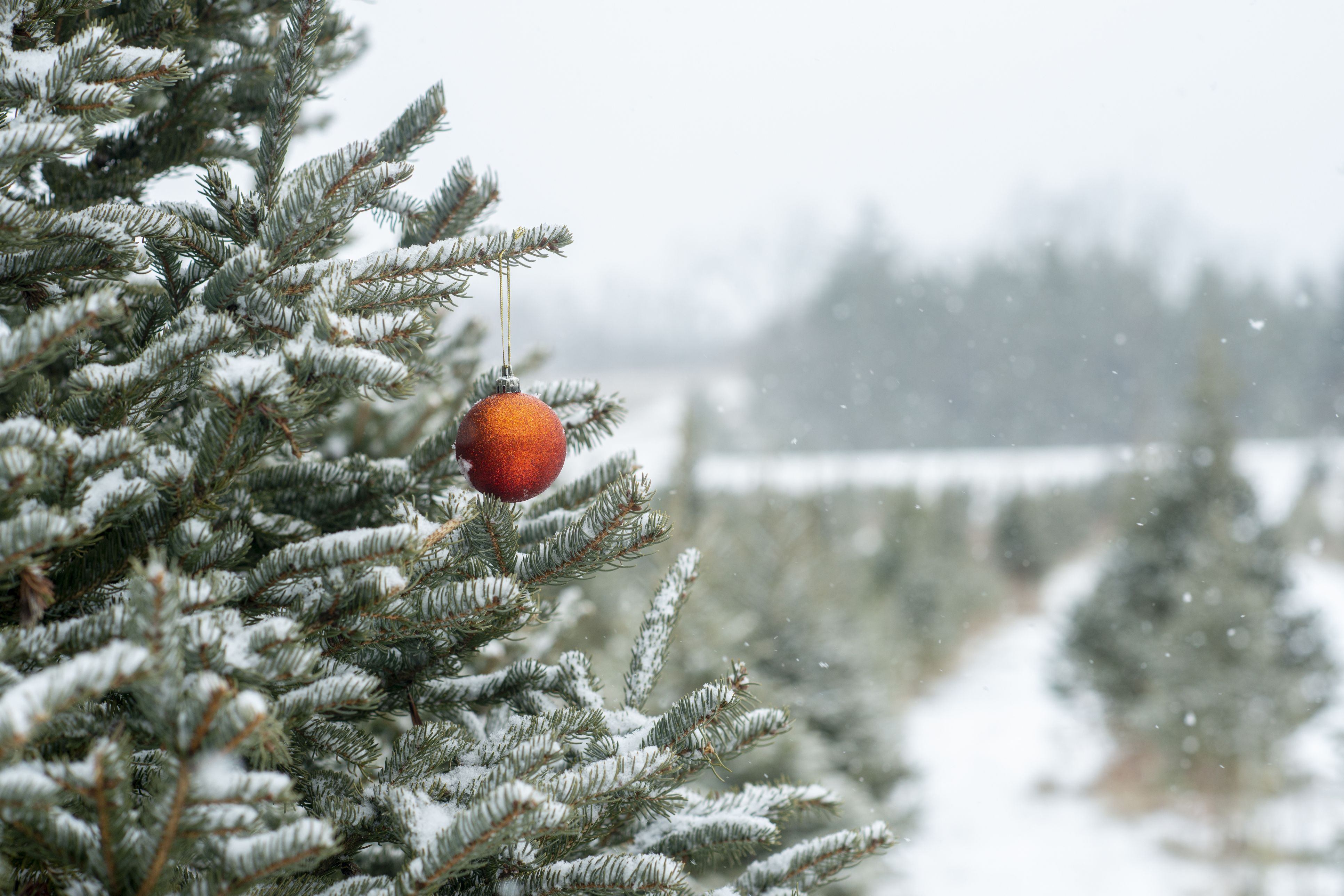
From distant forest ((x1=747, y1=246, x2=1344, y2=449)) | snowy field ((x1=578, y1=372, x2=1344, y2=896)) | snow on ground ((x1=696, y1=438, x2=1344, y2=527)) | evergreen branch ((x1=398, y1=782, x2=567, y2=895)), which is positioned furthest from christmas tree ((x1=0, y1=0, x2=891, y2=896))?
distant forest ((x1=747, y1=246, x2=1344, y2=449))

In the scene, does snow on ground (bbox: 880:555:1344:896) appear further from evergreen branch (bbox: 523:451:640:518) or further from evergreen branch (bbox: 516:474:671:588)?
evergreen branch (bbox: 516:474:671:588)

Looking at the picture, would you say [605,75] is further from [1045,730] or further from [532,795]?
[1045,730]

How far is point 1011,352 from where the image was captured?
1695 centimetres

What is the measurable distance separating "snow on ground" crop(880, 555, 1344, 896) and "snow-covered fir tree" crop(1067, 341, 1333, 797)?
35cm

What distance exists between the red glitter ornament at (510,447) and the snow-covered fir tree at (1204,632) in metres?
5.89

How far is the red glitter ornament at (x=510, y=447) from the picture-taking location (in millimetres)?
889

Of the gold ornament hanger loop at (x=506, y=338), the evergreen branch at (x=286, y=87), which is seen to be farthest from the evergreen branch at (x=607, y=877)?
the evergreen branch at (x=286, y=87)

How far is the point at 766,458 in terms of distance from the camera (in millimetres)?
7723

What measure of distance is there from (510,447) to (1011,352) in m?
17.9

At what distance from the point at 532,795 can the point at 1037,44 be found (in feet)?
36.5

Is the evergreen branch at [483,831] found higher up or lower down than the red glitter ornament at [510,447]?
lower down

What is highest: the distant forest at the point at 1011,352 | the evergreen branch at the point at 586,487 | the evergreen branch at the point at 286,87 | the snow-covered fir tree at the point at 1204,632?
the distant forest at the point at 1011,352

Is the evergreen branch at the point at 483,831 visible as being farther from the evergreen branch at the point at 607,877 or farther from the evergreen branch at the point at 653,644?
the evergreen branch at the point at 653,644

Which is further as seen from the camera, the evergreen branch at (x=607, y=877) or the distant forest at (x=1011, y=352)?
the distant forest at (x=1011, y=352)
